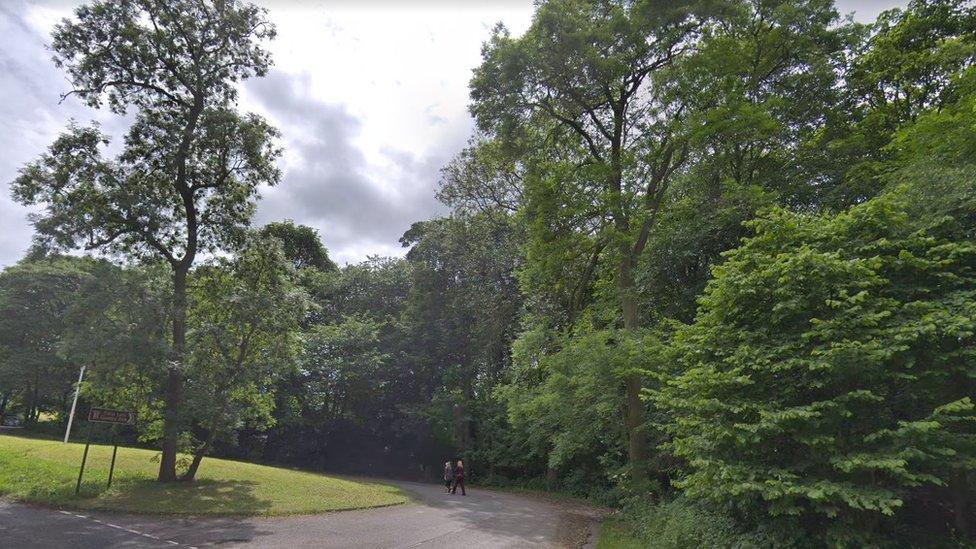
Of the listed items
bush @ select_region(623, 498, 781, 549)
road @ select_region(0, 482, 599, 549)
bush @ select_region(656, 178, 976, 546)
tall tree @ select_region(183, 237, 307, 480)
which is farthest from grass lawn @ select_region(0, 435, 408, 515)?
bush @ select_region(656, 178, 976, 546)

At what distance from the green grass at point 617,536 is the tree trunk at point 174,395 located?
42.9 feet

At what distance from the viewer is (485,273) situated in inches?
1233

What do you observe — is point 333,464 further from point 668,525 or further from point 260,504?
point 668,525

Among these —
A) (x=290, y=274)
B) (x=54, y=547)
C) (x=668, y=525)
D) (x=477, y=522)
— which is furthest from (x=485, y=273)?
(x=54, y=547)

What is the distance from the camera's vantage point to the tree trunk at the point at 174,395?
1602 cm

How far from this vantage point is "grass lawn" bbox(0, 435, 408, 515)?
13.3 meters

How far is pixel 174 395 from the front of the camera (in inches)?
652

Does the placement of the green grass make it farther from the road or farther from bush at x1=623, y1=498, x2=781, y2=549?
the road

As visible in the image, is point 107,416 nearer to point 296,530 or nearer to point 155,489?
point 155,489

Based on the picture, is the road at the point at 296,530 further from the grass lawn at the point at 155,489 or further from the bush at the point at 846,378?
the bush at the point at 846,378

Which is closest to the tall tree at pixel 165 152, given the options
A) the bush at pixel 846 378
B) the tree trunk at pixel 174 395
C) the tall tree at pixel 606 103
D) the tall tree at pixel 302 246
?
the tree trunk at pixel 174 395

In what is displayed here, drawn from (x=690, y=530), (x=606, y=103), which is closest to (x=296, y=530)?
(x=690, y=530)

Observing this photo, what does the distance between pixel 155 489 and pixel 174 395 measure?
2828 millimetres

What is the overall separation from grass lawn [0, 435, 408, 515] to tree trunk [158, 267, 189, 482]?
599mm
